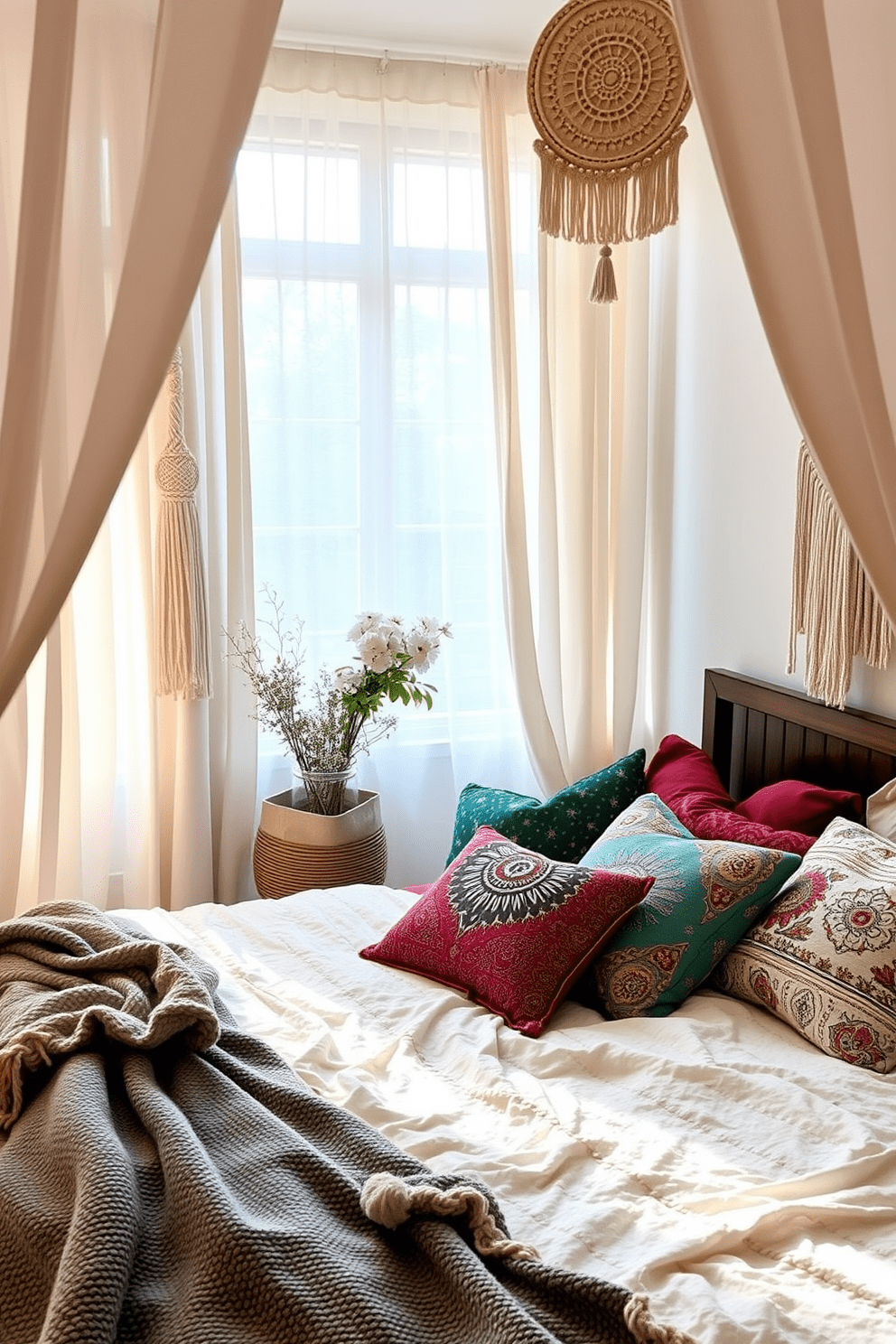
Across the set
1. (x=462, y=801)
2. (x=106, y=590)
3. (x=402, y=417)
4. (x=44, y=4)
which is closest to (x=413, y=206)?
(x=402, y=417)

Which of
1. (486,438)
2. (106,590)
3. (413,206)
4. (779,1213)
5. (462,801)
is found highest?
(413,206)

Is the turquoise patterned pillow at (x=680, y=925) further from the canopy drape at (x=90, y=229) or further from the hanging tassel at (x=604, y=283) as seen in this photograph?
the canopy drape at (x=90, y=229)

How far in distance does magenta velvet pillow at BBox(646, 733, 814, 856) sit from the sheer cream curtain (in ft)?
3.85

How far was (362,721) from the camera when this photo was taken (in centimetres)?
321

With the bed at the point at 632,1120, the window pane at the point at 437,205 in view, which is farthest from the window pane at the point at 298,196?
the bed at the point at 632,1120

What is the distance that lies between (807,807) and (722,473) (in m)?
1.18

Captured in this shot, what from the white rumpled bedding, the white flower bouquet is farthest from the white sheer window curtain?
the white rumpled bedding

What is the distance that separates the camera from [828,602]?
2707mm

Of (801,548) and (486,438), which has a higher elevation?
(486,438)

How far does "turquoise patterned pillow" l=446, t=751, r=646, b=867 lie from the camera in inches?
104

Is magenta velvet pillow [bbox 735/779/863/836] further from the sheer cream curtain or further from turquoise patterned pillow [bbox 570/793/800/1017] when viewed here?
the sheer cream curtain

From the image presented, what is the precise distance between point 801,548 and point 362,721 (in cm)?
119

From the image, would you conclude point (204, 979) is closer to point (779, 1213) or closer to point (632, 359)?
point (779, 1213)

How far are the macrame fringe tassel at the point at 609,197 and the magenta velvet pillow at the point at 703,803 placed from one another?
1.19 metres
